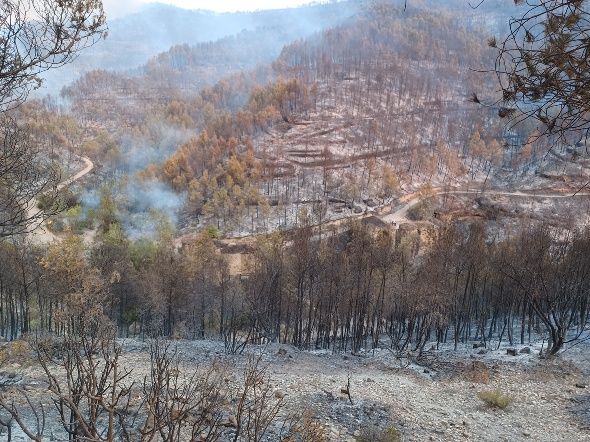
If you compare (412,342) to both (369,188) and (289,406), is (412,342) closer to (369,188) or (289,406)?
(289,406)

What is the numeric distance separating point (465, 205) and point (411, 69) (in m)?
72.5

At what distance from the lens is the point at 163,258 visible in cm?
2783

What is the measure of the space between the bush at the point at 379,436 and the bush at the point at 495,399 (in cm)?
388

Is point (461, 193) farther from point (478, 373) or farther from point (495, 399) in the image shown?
point (495, 399)

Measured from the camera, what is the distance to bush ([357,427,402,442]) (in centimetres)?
904

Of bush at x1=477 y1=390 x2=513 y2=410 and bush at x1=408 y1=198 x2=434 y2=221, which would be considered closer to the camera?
bush at x1=477 y1=390 x2=513 y2=410

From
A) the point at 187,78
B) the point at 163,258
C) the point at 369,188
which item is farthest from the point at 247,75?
the point at 163,258

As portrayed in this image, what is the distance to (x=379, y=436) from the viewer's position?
933 cm

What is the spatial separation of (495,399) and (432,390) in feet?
6.98

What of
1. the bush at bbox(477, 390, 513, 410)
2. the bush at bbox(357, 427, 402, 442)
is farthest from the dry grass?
the bush at bbox(357, 427, 402, 442)

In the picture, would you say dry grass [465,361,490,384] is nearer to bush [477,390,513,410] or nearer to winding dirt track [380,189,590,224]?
bush [477,390,513,410]

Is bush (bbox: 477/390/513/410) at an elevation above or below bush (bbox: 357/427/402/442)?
below

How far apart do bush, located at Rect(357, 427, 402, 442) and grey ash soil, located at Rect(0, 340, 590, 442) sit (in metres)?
0.53

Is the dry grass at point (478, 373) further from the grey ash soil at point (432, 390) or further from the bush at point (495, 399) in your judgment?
the bush at point (495, 399)
